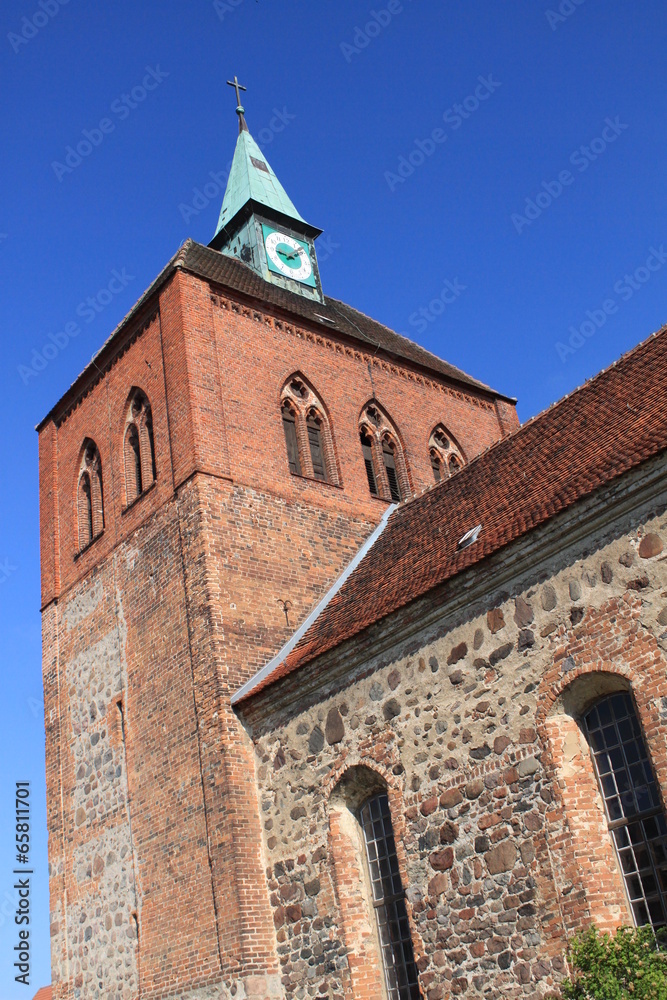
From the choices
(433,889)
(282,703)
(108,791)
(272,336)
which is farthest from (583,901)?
(272,336)

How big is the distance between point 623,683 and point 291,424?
10.1 meters

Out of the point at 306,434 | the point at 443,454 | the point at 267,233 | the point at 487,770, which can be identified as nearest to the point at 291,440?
the point at 306,434

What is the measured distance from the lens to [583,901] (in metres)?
10.1

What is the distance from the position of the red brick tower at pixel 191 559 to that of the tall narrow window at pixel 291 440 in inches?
1.6

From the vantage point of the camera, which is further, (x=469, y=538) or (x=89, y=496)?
(x=89, y=496)

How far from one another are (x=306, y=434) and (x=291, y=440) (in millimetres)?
356

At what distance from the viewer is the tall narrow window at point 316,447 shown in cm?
1903

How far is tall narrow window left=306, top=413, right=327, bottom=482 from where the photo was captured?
19031 millimetres

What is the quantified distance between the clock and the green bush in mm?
16947

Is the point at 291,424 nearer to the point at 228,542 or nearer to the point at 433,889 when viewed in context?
the point at 228,542

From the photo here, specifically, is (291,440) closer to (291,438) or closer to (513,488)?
(291,438)

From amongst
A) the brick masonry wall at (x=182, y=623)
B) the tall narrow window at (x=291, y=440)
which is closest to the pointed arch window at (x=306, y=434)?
the tall narrow window at (x=291, y=440)

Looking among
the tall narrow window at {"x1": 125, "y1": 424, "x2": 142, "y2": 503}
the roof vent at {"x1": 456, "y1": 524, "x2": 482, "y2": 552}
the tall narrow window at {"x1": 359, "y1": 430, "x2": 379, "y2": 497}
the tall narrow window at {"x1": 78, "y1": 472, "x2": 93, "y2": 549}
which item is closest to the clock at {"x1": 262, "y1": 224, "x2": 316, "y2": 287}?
the tall narrow window at {"x1": 359, "y1": 430, "x2": 379, "y2": 497}

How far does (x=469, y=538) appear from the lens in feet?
43.5
